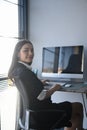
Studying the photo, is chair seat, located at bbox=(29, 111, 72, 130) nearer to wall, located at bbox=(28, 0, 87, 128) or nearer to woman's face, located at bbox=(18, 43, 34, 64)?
woman's face, located at bbox=(18, 43, 34, 64)

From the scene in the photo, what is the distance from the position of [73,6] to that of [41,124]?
70.8 inches

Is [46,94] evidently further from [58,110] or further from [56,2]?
[56,2]

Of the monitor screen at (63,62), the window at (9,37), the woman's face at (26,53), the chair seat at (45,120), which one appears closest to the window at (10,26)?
the window at (9,37)

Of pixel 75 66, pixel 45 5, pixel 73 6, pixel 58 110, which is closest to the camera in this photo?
pixel 58 110

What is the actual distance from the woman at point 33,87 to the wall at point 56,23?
871mm

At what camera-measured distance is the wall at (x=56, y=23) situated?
10.3 ft

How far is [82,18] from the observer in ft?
10.3

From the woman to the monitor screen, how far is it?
67 cm

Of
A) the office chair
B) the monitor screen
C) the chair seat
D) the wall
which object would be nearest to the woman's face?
the office chair

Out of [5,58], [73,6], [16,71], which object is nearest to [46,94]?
[16,71]

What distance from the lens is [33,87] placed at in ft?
6.98

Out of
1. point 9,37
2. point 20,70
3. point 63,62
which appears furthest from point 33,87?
point 9,37

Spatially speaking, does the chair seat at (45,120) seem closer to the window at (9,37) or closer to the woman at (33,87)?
the woman at (33,87)

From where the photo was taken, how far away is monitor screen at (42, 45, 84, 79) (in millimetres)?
2965
